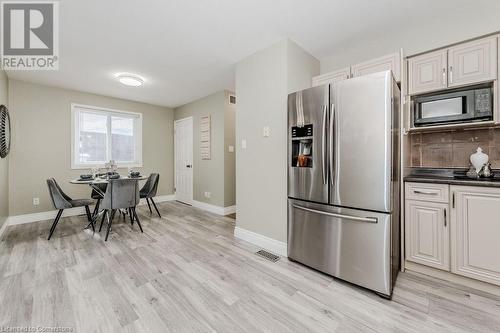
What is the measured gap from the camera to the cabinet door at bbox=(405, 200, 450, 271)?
191cm

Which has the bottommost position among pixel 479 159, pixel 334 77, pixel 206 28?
pixel 479 159

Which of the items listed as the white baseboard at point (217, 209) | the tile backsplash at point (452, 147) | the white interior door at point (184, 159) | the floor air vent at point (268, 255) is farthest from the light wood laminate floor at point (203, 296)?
the white interior door at point (184, 159)

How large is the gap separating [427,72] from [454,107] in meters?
0.43

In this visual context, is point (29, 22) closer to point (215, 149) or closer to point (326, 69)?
point (215, 149)

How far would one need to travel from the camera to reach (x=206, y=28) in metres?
A: 2.29

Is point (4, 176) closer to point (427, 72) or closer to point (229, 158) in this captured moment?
point (229, 158)

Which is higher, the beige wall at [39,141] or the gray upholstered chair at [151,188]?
the beige wall at [39,141]

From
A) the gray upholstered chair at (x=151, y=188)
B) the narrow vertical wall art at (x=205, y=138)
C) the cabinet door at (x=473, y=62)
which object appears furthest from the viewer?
the narrow vertical wall art at (x=205, y=138)

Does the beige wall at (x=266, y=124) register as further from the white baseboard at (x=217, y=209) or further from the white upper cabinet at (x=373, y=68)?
the white baseboard at (x=217, y=209)

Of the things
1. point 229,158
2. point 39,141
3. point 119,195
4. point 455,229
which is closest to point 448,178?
point 455,229

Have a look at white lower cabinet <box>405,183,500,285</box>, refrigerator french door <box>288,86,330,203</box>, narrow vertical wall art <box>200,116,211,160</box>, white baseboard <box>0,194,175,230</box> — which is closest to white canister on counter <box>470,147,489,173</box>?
white lower cabinet <box>405,183,500,285</box>

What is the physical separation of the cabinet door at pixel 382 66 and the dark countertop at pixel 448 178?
1004mm

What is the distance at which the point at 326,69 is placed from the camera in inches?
116

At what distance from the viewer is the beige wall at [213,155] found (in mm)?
4340
